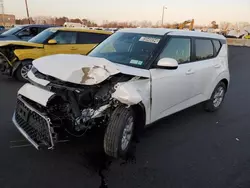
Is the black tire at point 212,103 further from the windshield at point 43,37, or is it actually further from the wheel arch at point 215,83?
the windshield at point 43,37

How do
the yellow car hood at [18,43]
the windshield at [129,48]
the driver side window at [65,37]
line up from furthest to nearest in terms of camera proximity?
the driver side window at [65,37] → the yellow car hood at [18,43] → the windshield at [129,48]

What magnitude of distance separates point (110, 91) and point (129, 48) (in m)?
1.30

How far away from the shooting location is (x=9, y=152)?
3426 mm

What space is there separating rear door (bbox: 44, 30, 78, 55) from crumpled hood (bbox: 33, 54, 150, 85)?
4.95 meters

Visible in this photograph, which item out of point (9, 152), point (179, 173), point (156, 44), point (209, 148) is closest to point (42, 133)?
point (9, 152)

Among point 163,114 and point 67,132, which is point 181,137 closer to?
point 163,114

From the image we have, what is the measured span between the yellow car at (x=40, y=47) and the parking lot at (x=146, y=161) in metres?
3.25

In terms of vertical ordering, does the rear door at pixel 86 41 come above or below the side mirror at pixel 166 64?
below

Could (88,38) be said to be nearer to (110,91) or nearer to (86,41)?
(86,41)

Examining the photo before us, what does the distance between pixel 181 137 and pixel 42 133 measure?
2.40 meters

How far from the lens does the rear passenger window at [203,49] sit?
4.85 metres

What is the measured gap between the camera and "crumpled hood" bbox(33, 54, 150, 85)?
3.07 metres

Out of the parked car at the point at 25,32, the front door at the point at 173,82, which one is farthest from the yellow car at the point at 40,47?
the front door at the point at 173,82

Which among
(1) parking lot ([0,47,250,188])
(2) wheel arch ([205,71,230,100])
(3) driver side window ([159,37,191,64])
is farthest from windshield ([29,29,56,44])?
(2) wheel arch ([205,71,230,100])
